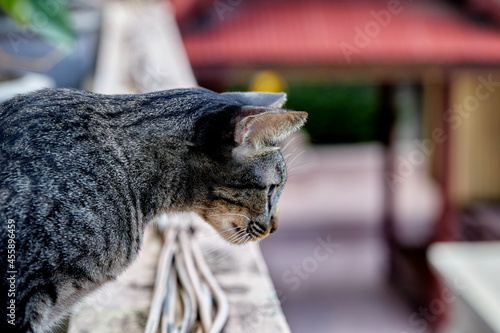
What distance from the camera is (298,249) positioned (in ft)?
24.7

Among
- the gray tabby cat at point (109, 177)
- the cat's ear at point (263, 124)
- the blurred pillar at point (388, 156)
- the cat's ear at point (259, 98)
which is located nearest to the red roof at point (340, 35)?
the blurred pillar at point (388, 156)

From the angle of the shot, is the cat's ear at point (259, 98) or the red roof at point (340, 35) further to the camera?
the red roof at point (340, 35)

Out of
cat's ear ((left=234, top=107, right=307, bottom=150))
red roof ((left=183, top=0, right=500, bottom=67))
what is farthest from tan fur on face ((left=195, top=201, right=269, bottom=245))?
red roof ((left=183, top=0, right=500, bottom=67))

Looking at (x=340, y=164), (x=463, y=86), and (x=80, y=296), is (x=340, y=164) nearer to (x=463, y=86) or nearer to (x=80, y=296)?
(x=463, y=86)

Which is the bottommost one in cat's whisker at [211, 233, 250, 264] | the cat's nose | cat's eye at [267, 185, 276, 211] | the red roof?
cat's whisker at [211, 233, 250, 264]

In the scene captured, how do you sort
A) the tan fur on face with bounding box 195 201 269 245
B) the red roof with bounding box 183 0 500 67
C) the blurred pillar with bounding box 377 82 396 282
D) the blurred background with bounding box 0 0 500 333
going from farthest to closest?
the blurred pillar with bounding box 377 82 396 282
the red roof with bounding box 183 0 500 67
the blurred background with bounding box 0 0 500 333
the tan fur on face with bounding box 195 201 269 245

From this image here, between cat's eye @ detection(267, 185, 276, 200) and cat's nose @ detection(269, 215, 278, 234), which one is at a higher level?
cat's eye @ detection(267, 185, 276, 200)

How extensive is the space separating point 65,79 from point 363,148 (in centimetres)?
977

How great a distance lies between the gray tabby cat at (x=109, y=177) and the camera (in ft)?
3.89

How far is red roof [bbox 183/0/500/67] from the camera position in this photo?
5.35 metres

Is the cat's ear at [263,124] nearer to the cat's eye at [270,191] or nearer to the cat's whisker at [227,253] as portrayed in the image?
the cat's eye at [270,191]

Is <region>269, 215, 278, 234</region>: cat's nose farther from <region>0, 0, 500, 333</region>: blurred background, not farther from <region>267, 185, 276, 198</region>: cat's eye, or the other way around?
<region>0, 0, 500, 333</region>: blurred background

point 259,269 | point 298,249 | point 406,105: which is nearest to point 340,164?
point 406,105

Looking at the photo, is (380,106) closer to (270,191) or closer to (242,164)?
(270,191)
